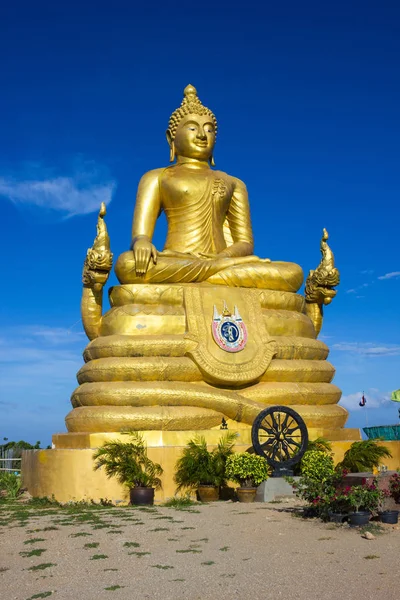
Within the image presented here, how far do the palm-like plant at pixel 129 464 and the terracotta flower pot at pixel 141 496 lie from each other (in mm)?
132

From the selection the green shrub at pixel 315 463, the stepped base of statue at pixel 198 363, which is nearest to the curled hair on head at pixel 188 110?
the stepped base of statue at pixel 198 363

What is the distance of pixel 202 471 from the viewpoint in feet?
36.2

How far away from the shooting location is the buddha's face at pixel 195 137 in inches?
653

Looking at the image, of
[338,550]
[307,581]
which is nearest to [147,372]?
[338,550]

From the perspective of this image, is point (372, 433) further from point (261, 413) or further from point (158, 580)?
point (158, 580)

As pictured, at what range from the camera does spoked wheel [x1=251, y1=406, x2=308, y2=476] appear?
36.4 feet

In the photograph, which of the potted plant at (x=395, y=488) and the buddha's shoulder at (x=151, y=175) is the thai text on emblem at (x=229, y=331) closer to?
the buddha's shoulder at (x=151, y=175)

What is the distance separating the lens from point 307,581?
5.47 m

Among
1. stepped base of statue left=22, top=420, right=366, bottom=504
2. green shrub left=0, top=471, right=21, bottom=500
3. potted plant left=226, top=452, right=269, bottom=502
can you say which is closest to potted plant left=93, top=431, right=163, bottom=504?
stepped base of statue left=22, top=420, right=366, bottom=504

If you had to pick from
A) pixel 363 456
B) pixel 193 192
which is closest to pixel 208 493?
pixel 363 456

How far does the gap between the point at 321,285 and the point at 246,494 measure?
610 centimetres

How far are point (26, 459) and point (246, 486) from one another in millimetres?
4939

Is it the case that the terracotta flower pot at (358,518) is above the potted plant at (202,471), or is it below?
below

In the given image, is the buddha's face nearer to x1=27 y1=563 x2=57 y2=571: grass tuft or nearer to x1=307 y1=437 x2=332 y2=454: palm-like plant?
x1=307 y1=437 x2=332 y2=454: palm-like plant
